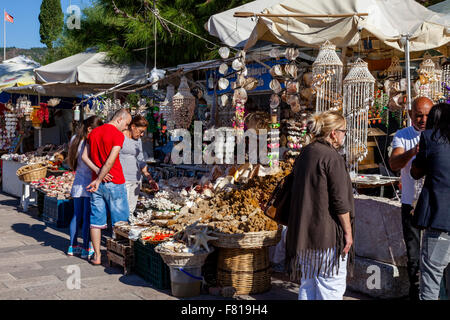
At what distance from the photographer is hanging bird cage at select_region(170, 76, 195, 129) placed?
7047 millimetres

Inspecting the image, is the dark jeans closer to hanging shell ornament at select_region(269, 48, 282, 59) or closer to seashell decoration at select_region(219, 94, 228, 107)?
hanging shell ornament at select_region(269, 48, 282, 59)

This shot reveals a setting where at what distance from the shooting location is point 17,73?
45.4 ft

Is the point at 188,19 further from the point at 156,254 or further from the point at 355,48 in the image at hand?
the point at 156,254

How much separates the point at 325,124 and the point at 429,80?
2811mm

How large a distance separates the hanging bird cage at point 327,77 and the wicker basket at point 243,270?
172cm

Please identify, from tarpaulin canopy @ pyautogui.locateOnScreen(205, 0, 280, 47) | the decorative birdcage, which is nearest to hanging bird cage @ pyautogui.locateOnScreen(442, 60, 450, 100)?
tarpaulin canopy @ pyautogui.locateOnScreen(205, 0, 280, 47)

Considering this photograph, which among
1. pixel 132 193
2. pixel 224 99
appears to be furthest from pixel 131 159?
pixel 224 99

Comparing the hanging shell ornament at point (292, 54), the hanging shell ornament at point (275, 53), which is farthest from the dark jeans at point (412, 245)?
the hanging shell ornament at point (275, 53)

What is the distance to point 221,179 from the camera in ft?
21.0

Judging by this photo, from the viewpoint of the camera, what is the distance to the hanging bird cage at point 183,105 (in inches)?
277

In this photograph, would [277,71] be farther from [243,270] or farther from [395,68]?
[243,270]

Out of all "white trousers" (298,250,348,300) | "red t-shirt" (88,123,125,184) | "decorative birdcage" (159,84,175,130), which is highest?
"decorative birdcage" (159,84,175,130)

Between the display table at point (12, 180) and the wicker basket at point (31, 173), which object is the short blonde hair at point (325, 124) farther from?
the display table at point (12, 180)
